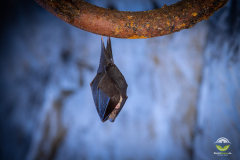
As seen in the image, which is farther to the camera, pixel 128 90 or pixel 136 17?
pixel 128 90

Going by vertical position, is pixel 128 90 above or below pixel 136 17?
above

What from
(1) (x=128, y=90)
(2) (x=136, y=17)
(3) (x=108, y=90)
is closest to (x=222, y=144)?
(1) (x=128, y=90)

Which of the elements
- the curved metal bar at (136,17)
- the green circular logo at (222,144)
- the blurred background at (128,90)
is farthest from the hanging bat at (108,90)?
the green circular logo at (222,144)

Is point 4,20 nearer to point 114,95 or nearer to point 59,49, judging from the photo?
point 59,49

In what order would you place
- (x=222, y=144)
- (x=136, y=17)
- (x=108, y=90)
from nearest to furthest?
(x=136, y=17), (x=108, y=90), (x=222, y=144)

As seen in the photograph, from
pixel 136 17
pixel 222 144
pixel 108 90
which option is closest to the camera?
pixel 136 17

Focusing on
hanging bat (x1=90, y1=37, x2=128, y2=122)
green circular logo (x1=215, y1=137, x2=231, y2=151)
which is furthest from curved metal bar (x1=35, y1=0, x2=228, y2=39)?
green circular logo (x1=215, y1=137, x2=231, y2=151)

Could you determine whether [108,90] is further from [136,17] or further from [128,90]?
[128,90]

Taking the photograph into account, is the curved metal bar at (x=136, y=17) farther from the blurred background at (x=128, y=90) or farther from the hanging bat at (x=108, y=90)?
the blurred background at (x=128, y=90)

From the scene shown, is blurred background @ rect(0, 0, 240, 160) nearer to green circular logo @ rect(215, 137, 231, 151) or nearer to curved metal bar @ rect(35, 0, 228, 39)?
green circular logo @ rect(215, 137, 231, 151)
